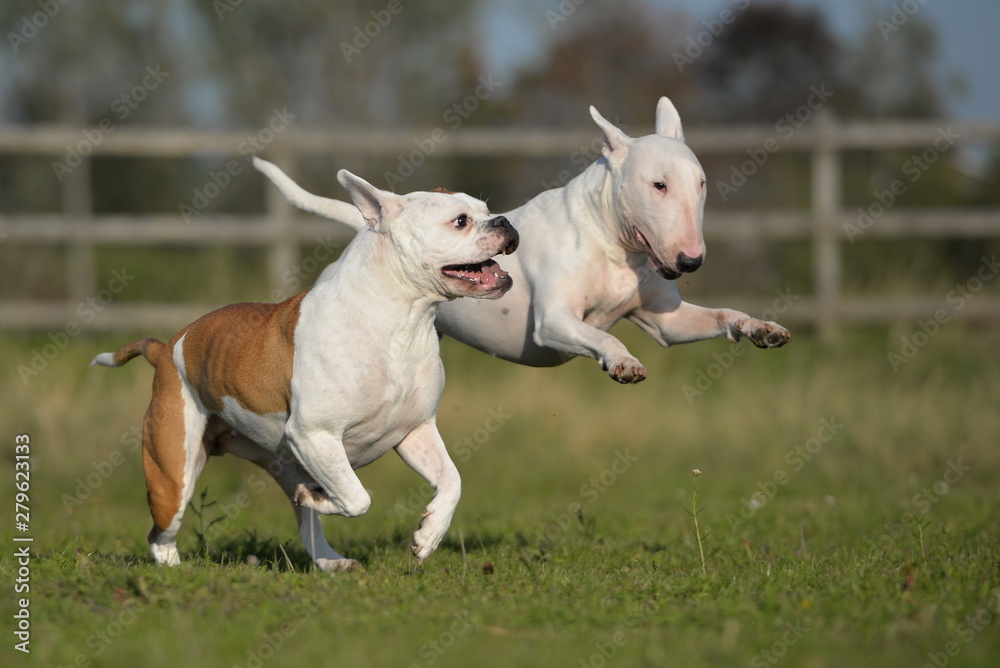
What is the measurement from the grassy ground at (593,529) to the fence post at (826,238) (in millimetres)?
312

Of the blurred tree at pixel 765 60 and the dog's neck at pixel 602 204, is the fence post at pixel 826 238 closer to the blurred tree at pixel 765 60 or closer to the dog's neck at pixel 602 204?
the dog's neck at pixel 602 204

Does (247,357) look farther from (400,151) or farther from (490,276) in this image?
(400,151)

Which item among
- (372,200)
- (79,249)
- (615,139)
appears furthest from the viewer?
(79,249)

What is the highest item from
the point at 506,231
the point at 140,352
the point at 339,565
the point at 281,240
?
the point at 506,231

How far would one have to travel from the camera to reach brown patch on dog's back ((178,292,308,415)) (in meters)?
5.10

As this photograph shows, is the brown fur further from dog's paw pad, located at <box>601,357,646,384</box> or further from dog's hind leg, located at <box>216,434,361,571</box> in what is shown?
dog's paw pad, located at <box>601,357,646,384</box>

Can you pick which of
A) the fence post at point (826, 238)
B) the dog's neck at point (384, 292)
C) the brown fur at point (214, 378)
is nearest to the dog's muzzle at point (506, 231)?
the dog's neck at point (384, 292)

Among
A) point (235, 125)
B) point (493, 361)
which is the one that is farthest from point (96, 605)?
point (235, 125)

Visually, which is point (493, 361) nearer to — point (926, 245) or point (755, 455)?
point (755, 455)

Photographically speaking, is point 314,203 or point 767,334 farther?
point 314,203

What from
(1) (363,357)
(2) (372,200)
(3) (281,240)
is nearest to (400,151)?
(3) (281,240)

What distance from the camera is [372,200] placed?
16.2 ft

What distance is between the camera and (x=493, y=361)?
37.6 feet

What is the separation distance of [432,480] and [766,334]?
164 centimetres
